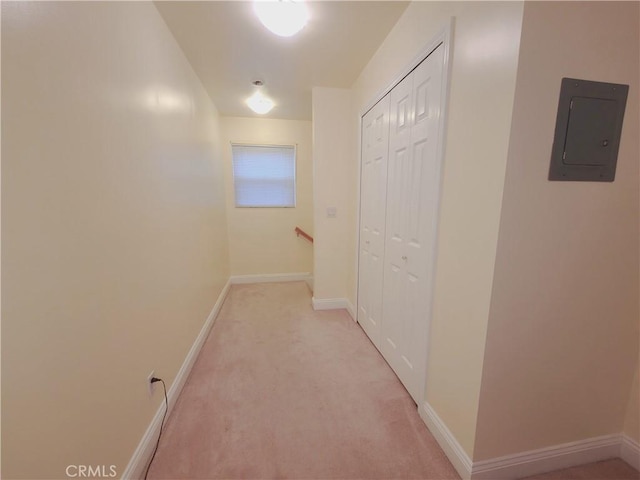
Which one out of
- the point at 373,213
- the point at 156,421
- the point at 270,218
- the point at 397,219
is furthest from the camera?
the point at 270,218

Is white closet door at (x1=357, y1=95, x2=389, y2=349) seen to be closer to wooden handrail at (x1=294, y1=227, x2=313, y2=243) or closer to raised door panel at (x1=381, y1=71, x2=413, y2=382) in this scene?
raised door panel at (x1=381, y1=71, x2=413, y2=382)

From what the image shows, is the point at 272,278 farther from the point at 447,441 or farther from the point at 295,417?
the point at 447,441

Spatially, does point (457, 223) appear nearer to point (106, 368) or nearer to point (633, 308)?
point (633, 308)

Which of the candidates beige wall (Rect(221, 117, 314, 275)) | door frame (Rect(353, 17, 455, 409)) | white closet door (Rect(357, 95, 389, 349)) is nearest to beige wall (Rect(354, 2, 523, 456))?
door frame (Rect(353, 17, 455, 409))

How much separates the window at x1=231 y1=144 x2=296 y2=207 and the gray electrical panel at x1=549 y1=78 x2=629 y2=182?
3.32 meters

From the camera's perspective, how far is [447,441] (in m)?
1.25

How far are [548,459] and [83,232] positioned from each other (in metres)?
2.31

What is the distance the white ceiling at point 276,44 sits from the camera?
1.56 metres

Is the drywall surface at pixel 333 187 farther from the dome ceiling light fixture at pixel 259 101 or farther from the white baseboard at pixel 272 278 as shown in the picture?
the white baseboard at pixel 272 278

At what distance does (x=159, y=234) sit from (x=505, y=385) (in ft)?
6.56

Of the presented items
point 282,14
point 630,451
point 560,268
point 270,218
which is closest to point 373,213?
point 560,268

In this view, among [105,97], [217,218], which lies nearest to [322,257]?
[217,218]

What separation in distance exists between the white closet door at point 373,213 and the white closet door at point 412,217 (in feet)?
0.36

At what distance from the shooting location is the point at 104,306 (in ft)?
3.29
